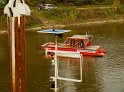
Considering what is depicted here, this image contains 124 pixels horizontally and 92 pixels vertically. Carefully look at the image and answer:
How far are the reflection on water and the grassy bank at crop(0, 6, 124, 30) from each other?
10.9 metres

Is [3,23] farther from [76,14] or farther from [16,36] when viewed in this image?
[16,36]

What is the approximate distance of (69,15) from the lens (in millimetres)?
53594

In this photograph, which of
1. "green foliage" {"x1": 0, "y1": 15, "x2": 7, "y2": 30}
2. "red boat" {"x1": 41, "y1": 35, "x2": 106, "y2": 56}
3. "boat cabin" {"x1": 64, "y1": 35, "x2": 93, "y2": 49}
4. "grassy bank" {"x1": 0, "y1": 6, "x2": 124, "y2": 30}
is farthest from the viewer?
"grassy bank" {"x1": 0, "y1": 6, "x2": 124, "y2": 30}

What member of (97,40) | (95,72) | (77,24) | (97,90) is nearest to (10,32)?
(97,90)

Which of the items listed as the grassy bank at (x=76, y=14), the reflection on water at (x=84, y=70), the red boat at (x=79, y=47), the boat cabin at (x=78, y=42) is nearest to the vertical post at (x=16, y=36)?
the reflection on water at (x=84, y=70)

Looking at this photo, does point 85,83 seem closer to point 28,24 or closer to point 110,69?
point 110,69

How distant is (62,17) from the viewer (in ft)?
175

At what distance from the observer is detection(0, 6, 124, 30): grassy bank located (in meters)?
49.4

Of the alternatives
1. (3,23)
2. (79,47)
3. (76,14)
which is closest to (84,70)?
(79,47)

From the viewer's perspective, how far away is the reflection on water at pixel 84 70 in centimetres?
2017

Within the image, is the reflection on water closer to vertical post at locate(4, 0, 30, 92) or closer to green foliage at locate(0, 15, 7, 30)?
green foliage at locate(0, 15, 7, 30)

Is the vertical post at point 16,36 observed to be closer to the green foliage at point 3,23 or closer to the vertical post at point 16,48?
the vertical post at point 16,48

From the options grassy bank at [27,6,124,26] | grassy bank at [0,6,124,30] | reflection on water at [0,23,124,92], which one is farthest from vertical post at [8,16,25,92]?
grassy bank at [27,6,124,26]

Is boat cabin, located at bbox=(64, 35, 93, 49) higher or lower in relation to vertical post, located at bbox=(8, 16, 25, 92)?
lower
